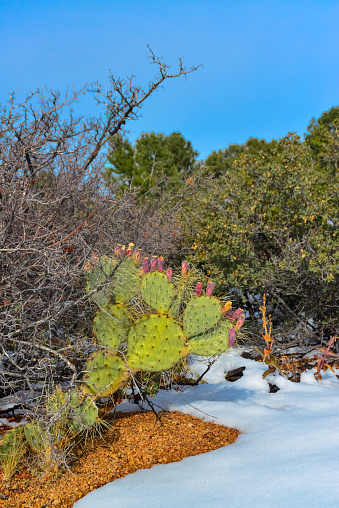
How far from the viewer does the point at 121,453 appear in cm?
368

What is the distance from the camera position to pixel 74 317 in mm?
5312

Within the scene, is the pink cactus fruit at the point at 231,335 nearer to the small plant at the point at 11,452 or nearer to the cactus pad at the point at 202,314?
the cactus pad at the point at 202,314

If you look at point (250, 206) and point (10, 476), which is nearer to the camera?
point (10, 476)

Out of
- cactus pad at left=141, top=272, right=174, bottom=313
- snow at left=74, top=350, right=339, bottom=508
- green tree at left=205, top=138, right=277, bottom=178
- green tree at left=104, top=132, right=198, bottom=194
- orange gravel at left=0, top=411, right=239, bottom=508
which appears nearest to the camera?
snow at left=74, top=350, right=339, bottom=508

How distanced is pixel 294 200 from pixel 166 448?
173 inches

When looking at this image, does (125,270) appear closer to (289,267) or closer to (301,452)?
(301,452)

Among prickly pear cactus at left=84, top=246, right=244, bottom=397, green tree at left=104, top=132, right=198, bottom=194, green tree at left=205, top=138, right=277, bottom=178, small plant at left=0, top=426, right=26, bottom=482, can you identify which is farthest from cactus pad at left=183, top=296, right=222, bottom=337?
green tree at left=205, top=138, right=277, bottom=178

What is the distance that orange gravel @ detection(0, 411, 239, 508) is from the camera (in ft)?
10.2

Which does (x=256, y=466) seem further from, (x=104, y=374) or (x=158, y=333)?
(x=104, y=374)

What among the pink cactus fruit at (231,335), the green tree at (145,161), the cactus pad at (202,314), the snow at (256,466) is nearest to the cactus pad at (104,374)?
the cactus pad at (202,314)

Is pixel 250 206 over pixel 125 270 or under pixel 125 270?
over

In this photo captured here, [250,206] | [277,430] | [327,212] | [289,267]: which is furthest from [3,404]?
[327,212]

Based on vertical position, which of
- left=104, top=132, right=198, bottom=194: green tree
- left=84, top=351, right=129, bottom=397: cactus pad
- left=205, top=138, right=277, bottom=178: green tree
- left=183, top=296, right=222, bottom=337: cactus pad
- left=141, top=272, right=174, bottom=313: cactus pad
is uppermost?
left=205, top=138, right=277, bottom=178: green tree

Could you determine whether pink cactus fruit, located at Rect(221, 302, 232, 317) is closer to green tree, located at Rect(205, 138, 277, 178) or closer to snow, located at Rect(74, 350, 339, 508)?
snow, located at Rect(74, 350, 339, 508)
